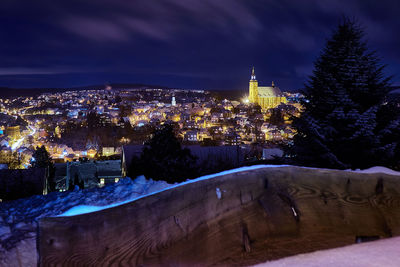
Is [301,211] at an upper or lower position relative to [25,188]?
upper

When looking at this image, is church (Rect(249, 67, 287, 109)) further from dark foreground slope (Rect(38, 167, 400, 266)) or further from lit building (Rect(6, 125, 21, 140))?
dark foreground slope (Rect(38, 167, 400, 266))

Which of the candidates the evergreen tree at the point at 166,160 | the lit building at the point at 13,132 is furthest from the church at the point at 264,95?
the evergreen tree at the point at 166,160

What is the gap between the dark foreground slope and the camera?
4.03 ft

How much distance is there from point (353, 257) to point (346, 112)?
3685 millimetres

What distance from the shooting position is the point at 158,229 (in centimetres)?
129

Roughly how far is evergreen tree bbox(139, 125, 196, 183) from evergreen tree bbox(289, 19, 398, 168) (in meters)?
3.34

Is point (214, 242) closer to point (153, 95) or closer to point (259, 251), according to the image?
point (259, 251)

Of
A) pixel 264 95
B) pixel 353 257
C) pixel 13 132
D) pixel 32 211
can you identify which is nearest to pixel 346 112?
pixel 353 257

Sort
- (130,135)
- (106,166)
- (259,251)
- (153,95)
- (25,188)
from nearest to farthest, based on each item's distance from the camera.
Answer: (259,251), (25,188), (106,166), (130,135), (153,95)

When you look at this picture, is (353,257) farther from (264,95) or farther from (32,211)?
(264,95)

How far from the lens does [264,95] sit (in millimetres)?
93750

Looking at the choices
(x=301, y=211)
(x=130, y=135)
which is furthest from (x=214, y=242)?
(x=130, y=135)

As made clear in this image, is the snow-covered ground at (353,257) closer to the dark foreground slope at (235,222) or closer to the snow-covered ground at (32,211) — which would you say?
→ the dark foreground slope at (235,222)

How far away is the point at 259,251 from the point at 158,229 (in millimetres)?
512
